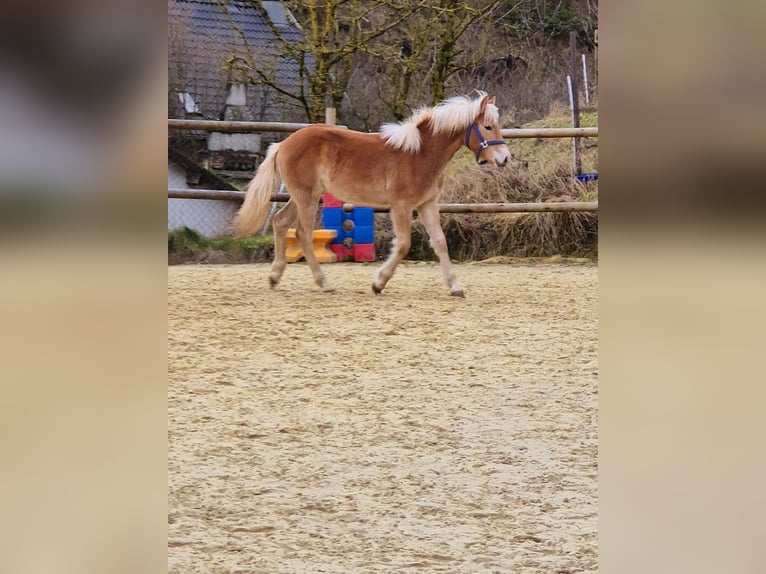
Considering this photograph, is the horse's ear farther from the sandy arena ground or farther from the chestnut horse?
the sandy arena ground

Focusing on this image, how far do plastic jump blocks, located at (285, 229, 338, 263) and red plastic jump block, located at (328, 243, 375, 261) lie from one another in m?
0.08

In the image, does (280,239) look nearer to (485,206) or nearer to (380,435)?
(485,206)

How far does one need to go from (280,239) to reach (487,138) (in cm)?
151

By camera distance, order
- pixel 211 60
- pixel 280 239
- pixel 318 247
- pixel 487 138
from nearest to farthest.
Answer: pixel 487 138 → pixel 280 239 → pixel 318 247 → pixel 211 60

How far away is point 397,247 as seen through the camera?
18.4 ft

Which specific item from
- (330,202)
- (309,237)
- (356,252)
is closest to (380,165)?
(309,237)

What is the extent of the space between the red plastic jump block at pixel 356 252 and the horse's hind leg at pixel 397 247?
2.24 meters

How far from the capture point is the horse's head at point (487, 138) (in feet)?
19.0

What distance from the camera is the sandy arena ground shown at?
1900 millimetres

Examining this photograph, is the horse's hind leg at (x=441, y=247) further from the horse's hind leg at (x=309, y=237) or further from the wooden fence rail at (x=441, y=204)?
the wooden fence rail at (x=441, y=204)

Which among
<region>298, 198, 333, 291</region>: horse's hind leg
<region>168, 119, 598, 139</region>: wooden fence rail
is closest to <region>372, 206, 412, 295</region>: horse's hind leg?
<region>298, 198, 333, 291</region>: horse's hind leg

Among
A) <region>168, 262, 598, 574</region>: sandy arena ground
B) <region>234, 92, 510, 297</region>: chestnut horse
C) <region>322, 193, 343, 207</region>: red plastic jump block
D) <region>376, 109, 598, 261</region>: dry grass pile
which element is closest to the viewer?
<region>168, 262, 598, 574</region>: sandy arena ground
